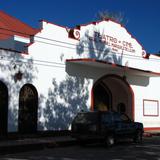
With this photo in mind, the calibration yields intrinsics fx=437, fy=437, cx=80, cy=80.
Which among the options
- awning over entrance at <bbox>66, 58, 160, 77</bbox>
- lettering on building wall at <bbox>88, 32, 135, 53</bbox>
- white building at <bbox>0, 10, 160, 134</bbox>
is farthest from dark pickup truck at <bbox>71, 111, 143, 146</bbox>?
lettering on building wall at <bbox>88, 32, 135, 53</bbox>

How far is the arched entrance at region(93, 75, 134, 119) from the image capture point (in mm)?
30562

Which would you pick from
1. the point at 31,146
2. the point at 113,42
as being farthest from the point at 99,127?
the point at 113,42

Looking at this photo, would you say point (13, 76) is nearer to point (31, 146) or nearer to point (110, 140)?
point (31, 146)

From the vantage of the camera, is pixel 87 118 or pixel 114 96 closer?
pixel 87 118

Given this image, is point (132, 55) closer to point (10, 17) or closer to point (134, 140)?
point (134, 140)

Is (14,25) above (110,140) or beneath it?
above

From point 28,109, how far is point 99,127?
484 centimetres

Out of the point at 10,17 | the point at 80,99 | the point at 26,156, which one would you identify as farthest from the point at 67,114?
the point at 10,17

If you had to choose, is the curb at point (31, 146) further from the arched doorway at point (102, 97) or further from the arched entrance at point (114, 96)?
the arched entrance at point (114, 96)

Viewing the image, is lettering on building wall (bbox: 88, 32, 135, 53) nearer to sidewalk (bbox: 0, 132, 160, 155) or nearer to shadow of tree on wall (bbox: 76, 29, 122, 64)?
shadow of tree on wall (bbox: 76, 29, 122, 64)

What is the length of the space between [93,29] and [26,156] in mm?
12995

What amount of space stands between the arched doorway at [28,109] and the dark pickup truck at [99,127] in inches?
130

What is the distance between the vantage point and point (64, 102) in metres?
25.1

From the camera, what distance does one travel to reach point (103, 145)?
69.8ft
